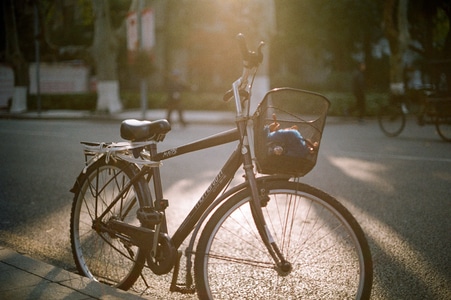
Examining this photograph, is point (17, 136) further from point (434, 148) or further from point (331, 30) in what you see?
point (331, 30)

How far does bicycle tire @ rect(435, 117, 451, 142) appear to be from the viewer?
14.0m

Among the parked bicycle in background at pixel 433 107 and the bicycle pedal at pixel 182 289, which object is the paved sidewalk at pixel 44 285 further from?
the parked bicycle in background at pixel 433 107

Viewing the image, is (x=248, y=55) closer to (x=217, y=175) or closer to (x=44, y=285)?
(x=217, y=175)

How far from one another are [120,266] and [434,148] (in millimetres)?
9801

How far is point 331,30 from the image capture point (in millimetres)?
35000

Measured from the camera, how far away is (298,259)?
358 centimetres

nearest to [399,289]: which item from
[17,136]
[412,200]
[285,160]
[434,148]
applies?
[285,160]

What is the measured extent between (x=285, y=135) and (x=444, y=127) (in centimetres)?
1198

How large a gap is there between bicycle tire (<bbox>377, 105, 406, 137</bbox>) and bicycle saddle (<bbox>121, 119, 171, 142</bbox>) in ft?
41.6

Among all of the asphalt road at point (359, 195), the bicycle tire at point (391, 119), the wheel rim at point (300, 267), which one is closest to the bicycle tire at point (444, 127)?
the asphalt road at point (359, 195)

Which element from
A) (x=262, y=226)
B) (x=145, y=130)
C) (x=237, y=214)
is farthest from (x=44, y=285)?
(x=262, y=226)

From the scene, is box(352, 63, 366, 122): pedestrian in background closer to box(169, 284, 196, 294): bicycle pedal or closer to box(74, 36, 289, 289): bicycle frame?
box(74, 36, 289, 289): bicycle frame

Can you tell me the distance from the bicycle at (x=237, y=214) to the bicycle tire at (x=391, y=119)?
11.8 m

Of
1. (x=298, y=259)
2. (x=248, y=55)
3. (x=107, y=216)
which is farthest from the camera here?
(x=107, y=216)
